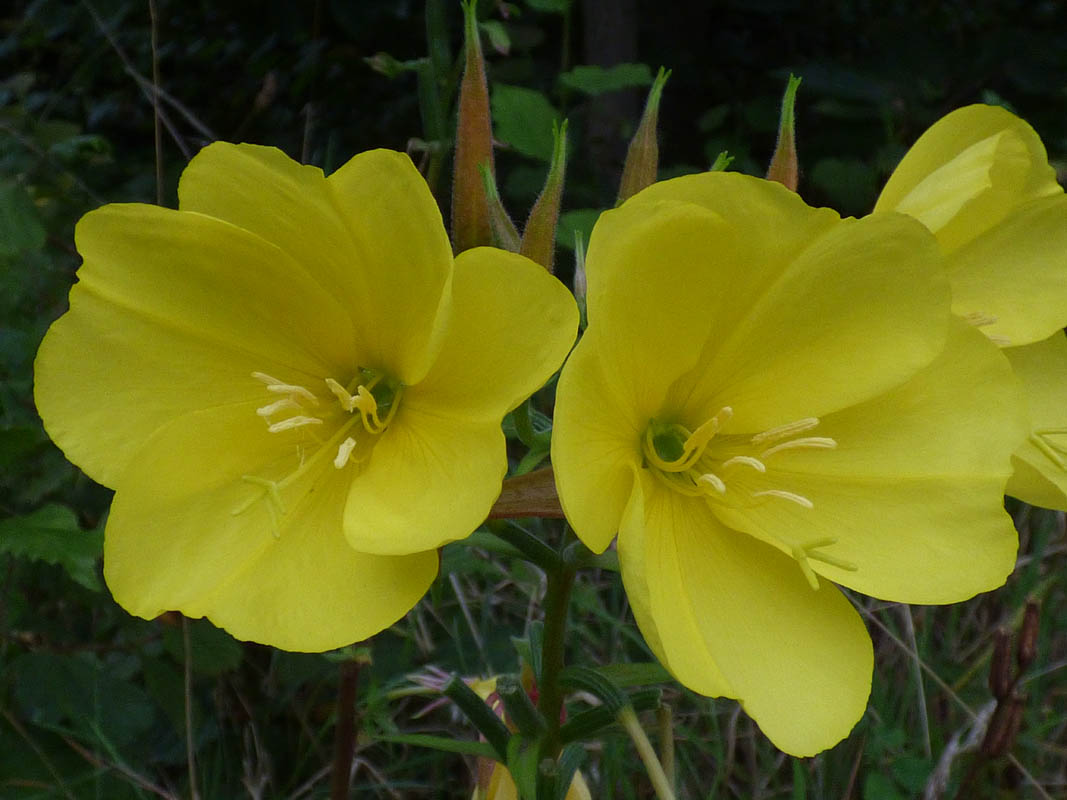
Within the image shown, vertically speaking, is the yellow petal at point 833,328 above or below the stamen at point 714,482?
above

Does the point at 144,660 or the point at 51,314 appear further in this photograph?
the point at 51,314

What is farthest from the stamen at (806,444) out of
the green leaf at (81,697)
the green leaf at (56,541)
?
the green leaf at (81,697)

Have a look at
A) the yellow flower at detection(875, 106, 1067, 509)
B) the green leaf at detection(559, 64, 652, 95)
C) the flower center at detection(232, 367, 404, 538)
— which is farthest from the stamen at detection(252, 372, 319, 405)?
the green leaf at detection(559, 64, 652, 95)

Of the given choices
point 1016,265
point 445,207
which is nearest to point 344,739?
point 1016,265

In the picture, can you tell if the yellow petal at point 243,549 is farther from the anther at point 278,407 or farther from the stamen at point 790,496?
the stamen at point 790,496

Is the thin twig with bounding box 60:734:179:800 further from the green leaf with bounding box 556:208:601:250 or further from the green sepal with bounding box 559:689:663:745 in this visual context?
the green leaf with bounding box 556:208:601:250

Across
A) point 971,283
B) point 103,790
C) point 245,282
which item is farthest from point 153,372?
point 103,790

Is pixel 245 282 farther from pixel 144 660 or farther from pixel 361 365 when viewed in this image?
pixel 144 660

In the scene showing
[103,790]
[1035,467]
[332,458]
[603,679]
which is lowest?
[103,790]
